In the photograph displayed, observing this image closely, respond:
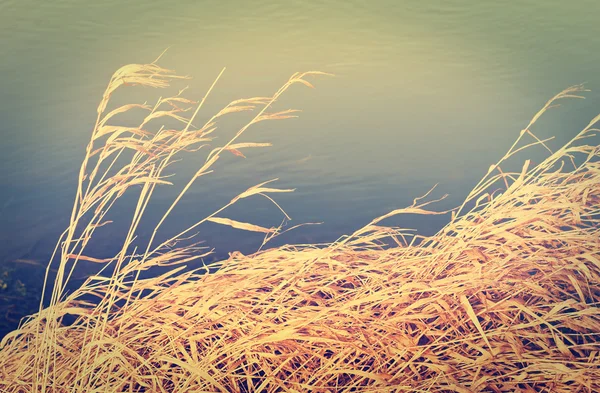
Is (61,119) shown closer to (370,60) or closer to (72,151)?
(72,151)

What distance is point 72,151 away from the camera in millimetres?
1385

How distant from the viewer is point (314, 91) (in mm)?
1609

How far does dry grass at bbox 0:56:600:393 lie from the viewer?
3.07ft

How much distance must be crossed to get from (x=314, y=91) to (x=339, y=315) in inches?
30.3

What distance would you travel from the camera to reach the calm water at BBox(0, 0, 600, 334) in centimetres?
125

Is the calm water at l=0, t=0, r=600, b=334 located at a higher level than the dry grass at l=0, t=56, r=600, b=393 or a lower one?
higher

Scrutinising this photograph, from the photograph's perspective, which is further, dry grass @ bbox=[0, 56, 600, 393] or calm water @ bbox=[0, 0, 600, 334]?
calm water @ bbox=[0, 0, 600, 334]

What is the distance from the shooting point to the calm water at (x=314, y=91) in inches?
49.3

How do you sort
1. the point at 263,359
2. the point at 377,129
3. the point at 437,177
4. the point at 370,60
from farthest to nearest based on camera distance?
the point at 370,60
the point at 377,129
the point at 437,177
the point at 263,359

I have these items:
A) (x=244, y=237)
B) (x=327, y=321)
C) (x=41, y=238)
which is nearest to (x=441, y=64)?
(x=244, y=237)

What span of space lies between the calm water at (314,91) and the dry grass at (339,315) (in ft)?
0.28

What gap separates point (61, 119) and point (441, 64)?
1.07 metres

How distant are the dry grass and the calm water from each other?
85mm

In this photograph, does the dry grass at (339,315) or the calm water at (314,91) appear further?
the calm water at (314,91)
